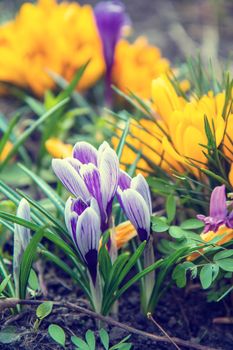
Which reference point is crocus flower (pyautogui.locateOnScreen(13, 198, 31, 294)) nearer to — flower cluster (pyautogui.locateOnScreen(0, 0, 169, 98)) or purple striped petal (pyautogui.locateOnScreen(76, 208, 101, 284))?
purple striped petal (pyautogui.locateOnScreen(76, 208, 101, 284))

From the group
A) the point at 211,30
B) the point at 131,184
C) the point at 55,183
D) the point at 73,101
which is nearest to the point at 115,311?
the point at 131,184

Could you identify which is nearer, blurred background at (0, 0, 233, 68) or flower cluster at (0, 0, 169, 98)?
flower cluster at (0, 0, 169, 98)

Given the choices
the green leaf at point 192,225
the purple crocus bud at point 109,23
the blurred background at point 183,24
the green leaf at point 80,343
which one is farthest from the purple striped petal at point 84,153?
the blurred background at point 183,24

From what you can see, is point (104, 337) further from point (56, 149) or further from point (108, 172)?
point (56, 149)

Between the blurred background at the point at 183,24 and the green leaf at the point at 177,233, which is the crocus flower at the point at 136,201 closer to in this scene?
the green leaf at the point at 177,233

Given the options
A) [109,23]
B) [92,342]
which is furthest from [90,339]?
[109,23]

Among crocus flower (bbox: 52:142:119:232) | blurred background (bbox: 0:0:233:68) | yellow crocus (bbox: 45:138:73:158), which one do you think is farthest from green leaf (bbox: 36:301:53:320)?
blurred background (bbox: 0:0:233:68)

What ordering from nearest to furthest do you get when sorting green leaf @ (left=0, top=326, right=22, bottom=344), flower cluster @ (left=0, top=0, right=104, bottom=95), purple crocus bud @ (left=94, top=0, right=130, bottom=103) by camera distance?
green leaf @ (left=0, top=326, right=22, bottom=344)
purple crocus bud @ (left=94, top=0, right=130, bottom=103)
flower cluster @ (left=0, top=0, right=104, bottom=95)
